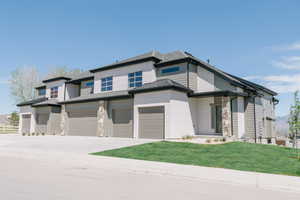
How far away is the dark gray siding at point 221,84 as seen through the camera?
18194 millimetres

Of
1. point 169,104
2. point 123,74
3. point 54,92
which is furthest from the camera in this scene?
point 54,92

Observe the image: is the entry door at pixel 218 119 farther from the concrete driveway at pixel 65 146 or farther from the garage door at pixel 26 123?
the garage door at pixel 26 123

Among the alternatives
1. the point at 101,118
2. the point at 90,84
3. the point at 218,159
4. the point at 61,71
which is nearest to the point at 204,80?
the point at 218,159

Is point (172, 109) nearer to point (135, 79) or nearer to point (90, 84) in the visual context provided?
point (135, 79)

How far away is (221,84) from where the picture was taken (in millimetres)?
18578

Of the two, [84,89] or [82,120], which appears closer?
[82,120]

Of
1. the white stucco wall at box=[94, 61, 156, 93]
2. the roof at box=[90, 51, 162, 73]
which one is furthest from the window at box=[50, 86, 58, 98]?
the roof at box=[90, 51, 162, 73]

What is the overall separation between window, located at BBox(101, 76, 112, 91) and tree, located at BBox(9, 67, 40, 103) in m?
26.7

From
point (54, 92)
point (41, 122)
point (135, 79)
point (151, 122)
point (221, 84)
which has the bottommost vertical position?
point (41, 122)

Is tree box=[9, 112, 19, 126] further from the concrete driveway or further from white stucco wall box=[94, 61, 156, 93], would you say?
the concrete driveway

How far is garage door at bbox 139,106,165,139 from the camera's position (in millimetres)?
16250

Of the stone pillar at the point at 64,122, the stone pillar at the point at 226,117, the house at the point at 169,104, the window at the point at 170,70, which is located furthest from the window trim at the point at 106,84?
the stone pillar at the point at 226,117

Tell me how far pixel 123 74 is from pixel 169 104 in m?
8.39

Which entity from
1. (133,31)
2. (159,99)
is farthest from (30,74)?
(159,99)
